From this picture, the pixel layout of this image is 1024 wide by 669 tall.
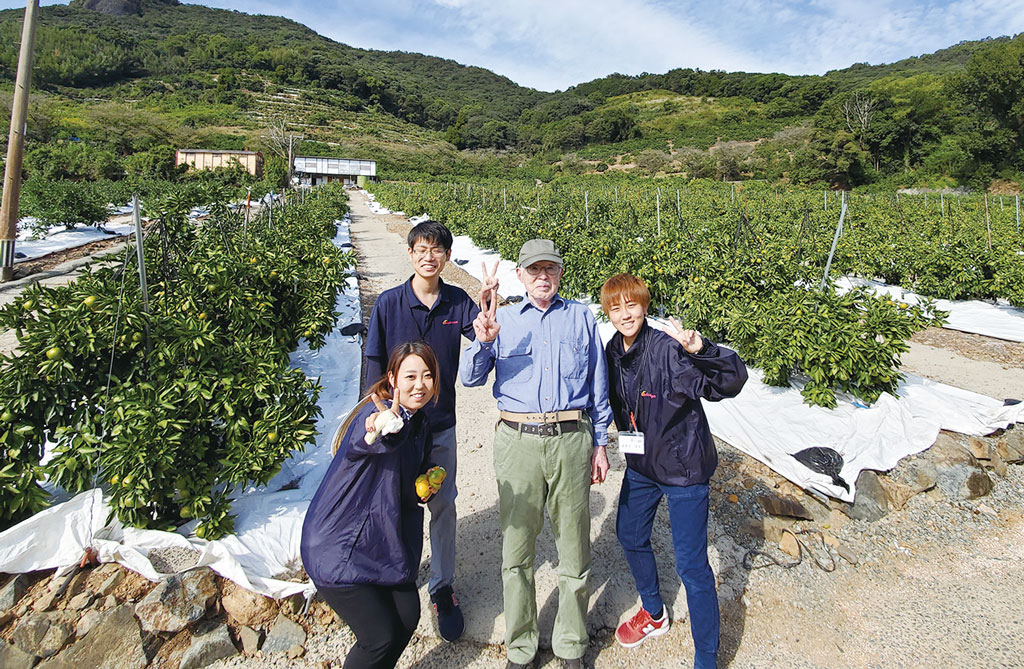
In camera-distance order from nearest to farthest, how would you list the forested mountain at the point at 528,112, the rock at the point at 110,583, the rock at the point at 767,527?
the rock at the point at 110,583, the rock at the point at 767,527, the forested mountain at the point at 528,112

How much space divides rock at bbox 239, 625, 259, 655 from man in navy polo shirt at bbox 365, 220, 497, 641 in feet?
2.52

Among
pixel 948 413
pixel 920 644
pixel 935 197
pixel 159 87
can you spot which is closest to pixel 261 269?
pixel 920 644

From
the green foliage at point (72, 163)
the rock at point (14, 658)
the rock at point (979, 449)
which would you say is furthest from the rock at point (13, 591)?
the green foliage at point (72, 163)

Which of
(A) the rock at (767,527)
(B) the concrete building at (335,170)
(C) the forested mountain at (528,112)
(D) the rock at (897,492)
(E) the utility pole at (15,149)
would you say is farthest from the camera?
(B) the concrete building at (335,170)

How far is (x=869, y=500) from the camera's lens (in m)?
3.18

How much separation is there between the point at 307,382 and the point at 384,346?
38.7 inches

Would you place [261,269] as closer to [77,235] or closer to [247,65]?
[77,235]

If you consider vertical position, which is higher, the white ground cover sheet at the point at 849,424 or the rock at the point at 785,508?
the white ground cover sheet at the point at 849,424

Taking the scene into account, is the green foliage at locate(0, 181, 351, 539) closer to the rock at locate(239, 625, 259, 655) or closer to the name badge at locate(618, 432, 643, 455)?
the rock at locate(239, 625, 259, 655)

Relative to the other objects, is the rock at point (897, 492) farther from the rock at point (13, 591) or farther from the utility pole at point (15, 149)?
the utility pole at point (15, 149)

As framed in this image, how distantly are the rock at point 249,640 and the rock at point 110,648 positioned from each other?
35 centimetres

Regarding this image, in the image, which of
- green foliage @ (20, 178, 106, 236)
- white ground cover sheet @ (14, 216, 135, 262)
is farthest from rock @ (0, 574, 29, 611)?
green foliage @ (20, 178, 106, 236)

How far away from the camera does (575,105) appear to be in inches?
3344

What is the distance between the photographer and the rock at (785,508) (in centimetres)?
313
